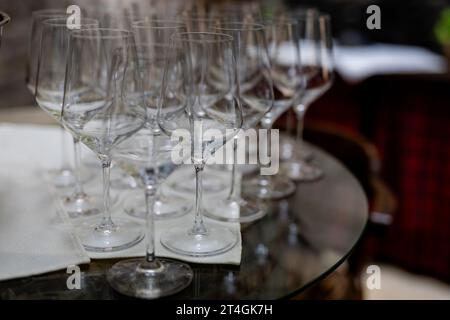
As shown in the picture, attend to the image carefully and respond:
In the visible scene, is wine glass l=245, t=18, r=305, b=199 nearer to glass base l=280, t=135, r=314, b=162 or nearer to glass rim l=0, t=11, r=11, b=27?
glass base l=280, t=135, r=314, b=162

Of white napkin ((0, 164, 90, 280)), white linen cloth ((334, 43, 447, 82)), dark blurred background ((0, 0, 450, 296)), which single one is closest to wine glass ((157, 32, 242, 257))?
white napkin ((0, 164, 90, 280))

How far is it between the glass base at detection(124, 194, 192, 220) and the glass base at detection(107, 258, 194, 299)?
15 centimetres

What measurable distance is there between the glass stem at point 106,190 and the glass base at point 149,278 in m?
0.09

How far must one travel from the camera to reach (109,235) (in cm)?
81

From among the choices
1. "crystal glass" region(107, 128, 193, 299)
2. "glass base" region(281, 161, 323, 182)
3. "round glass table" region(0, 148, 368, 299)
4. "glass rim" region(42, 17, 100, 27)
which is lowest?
"round glass table" region(0, 148, 368, 299)

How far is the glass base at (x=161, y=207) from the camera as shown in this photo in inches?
35.4

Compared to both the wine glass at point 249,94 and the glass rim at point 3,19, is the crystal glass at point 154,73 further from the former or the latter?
the glass rim at point 3,19

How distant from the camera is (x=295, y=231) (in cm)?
90

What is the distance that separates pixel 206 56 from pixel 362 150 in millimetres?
645

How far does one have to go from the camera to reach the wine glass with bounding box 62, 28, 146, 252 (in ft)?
2.35

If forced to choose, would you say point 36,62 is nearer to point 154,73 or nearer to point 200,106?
point 154,73

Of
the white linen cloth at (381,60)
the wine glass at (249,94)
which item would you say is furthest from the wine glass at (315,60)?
the white linen cloth at (381,60)

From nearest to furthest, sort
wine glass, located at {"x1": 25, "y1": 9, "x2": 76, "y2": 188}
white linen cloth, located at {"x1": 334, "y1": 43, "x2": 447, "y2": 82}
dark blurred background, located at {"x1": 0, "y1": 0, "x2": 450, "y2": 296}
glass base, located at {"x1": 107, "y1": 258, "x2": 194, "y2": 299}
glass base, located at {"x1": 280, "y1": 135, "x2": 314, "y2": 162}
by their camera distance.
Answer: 1. glass base, located at {"x1": 107, "y1": 258, "x2": 194, "y2": 299}
2. wine glass, located at {"x1": 25, "y1": 9, "x2": 76, "y2": 188}
3. glass base, located at {"x1": 280, "y1": 135, "x2": 314, "y2": 162}
4. dark blurred background, located at {"x1": 0, "y1": 0, "x2": 450, "y2": 296}
5. white linen cloth, located at {"x1": 334, "y1": 43, "x2": 447, "y2": 82}

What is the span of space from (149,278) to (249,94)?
40 cm
